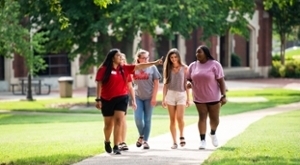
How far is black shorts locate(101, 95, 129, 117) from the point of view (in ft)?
46.4

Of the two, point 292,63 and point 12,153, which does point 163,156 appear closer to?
point 12,153

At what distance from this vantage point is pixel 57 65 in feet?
153

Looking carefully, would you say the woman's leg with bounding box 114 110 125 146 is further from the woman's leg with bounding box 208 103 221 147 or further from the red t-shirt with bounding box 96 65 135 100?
the woman's leg with bounding box 208 103 221 147

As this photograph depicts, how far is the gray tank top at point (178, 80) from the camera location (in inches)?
602

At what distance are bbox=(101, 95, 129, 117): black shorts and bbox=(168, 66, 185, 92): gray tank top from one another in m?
1.42

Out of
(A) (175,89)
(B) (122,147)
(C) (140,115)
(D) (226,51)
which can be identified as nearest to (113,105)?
(B) (122,147)

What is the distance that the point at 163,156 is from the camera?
1372 centimetres

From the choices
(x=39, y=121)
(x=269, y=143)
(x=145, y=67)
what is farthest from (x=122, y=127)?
(x=39, y=121)

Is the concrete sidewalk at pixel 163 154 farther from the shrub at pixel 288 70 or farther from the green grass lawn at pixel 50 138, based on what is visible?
the shrub at pixel 288 70

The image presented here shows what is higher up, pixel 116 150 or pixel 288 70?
pixel 288 70

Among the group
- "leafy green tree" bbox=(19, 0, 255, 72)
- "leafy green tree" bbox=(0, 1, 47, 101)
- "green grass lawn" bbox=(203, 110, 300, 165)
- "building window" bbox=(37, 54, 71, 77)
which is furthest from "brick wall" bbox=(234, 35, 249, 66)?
"green grass lawn" bbox=(203, 110, 300, 165)

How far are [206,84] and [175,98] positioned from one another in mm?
836

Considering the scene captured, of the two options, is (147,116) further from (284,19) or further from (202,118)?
(284,19)

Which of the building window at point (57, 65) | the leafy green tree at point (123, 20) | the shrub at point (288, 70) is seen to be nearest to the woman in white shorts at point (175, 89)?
the leafy green tree at point (123, 20)
